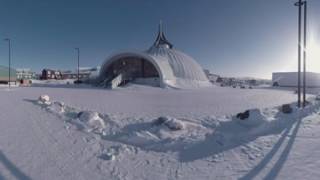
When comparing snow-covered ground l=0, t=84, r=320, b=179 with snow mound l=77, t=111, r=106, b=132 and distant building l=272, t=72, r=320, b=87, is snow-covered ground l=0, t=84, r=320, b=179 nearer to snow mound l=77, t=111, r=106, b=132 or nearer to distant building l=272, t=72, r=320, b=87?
snow mound l=77, t=111, r=106, b=132

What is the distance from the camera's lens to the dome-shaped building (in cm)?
4009

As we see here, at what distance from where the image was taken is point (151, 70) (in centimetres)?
4197

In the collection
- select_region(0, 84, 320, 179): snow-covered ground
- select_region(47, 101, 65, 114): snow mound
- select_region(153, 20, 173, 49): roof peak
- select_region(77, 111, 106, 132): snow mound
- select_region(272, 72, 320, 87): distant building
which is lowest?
select_region(0, 84, 320, 179): snow-covered ground

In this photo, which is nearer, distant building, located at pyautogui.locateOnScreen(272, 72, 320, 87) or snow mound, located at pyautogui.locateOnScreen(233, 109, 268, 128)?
snow mound, located at pyautogui.locateOnScreen(233, 109, 268, 128)

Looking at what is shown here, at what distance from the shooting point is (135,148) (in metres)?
6.62

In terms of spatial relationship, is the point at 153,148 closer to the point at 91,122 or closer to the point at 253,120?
the point at 91,122

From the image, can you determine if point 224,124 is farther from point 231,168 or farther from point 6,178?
point 6,178

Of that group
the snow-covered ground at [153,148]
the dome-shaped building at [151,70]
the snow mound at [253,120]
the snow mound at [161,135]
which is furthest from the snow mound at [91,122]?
the dome-shaped building at [151,70]

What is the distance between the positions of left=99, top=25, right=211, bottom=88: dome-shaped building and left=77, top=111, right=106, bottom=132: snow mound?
27539 millimetres

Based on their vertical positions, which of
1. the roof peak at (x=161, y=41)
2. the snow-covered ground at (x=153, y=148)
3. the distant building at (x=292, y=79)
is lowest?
the snow-covered ground at (x=153, y=148)

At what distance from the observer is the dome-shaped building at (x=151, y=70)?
40088 millimetres

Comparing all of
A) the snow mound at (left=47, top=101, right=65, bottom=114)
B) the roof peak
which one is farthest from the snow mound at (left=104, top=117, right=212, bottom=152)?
the roof peak

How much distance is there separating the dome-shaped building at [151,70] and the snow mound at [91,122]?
27.5 m

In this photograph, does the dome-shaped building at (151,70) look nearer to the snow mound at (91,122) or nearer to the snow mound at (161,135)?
the snow mound at (91,122)
